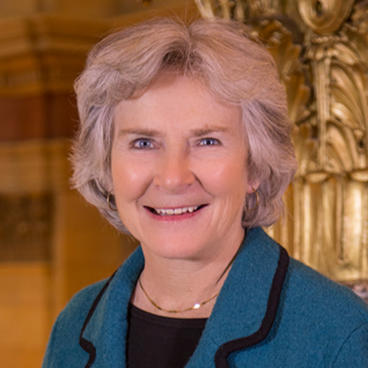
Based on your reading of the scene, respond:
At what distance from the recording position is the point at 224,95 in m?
1.26

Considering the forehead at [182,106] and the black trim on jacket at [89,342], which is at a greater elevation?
the forehead at [182,106]

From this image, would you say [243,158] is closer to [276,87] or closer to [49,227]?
[276,87]

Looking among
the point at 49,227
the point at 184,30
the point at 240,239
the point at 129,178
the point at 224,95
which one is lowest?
the point at 49,227

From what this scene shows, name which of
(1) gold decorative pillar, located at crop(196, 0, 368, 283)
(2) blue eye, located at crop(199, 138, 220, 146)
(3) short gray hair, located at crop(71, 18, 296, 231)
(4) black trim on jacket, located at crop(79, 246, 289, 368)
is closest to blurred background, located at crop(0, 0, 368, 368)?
(1) gold decorative pillar, located at crop(196, 0, 368, 283)

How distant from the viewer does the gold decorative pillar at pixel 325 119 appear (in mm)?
1493

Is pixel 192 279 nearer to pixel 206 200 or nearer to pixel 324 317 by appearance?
pixel 206 200

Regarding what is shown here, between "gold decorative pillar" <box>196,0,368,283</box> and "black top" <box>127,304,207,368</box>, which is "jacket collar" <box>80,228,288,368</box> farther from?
"gold decorative pillar" <box>196,0,368,283</box>

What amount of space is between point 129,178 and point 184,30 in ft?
0.96

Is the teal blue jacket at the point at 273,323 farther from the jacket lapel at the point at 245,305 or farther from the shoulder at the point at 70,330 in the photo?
the shoulder at the point at 70,330

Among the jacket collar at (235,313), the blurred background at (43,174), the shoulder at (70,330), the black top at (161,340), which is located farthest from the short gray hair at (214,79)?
the blurred background at (43,174)

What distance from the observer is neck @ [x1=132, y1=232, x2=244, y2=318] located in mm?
1363

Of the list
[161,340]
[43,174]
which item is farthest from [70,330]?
[43,174]

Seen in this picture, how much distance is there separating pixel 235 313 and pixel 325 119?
1.67 feet

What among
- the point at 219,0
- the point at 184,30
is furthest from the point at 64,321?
the point at 219,0
